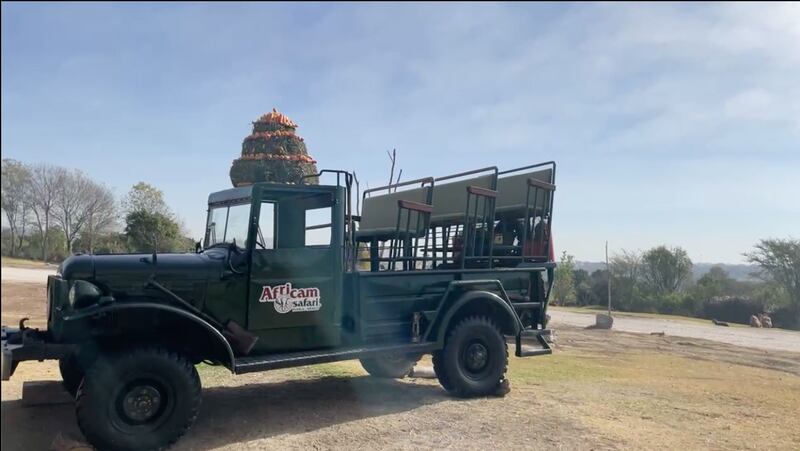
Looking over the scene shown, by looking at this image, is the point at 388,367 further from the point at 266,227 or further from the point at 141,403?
the point at 141,403

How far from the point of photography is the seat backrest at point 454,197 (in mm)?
8008

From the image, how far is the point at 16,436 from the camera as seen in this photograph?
17.4 feet

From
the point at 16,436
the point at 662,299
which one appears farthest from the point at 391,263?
the point at 662,299

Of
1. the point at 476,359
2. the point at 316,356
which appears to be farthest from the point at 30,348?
the point at 476,359

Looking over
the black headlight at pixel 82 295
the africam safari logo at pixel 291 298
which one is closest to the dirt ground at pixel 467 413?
the black headlight at pixel 82 295

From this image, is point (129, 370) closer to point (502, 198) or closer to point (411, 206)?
point (411, 206)

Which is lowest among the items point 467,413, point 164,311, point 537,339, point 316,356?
point 467,413

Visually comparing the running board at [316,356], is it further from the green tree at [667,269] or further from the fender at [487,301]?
the green tree at [667,269]

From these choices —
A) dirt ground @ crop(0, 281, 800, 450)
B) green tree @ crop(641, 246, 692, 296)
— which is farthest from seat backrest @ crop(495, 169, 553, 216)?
green tree @ crop(641, 246, 692, 296)

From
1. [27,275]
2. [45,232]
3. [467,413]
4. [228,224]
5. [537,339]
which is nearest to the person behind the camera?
[228,224]

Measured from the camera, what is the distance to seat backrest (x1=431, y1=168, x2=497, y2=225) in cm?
801

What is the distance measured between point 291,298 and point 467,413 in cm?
228

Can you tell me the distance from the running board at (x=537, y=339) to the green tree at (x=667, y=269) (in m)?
42.3

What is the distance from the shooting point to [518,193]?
8.20 m
